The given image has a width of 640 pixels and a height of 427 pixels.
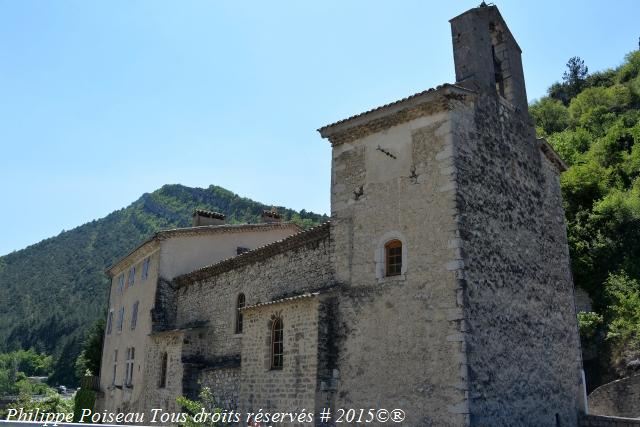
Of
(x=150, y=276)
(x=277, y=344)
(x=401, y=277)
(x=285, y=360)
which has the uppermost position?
(x=150, y=276)

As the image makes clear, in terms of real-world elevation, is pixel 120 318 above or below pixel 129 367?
above

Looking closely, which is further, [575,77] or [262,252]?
[575,77]

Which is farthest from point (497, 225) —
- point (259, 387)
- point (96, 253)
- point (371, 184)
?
point (96, 253)

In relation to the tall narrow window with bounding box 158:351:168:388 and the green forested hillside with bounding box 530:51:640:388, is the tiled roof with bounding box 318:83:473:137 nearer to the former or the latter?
the tall narrow window with bounding box 158:351:168:388

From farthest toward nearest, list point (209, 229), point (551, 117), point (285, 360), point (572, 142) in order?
point (551, 117) < point (572, 142) < point (209, 229) < point (285, 360)

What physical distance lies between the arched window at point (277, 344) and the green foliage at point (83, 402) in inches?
579

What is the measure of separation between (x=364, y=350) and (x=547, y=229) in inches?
241

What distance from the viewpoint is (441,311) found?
36.3 feet

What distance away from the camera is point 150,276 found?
880 inches

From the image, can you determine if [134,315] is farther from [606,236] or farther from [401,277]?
[606,236]

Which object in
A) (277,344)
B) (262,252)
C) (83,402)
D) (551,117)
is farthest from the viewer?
(551,117)

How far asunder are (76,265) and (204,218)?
8861 centimetres

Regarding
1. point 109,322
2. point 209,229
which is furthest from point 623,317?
point 109,322

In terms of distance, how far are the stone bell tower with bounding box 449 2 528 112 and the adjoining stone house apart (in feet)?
40.2
